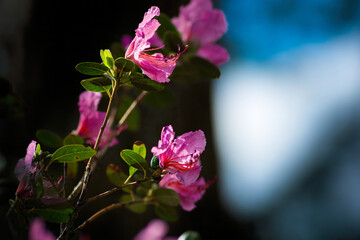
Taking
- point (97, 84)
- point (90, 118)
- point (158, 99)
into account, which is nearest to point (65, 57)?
point (158, 99)

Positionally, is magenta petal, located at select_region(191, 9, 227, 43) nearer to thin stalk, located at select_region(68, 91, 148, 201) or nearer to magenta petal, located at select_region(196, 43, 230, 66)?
magenta petal, located at select_region(196, 43, 230, 66)

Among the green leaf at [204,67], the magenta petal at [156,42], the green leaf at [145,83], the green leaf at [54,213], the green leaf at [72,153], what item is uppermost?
the green leaf at [145,83]

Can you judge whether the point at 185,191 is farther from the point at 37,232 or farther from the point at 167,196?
the point at 37,232

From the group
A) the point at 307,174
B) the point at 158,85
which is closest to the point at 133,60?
the point at 158,85

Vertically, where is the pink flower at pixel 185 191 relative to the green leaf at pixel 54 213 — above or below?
below

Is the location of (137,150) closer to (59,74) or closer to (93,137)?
(93,137)

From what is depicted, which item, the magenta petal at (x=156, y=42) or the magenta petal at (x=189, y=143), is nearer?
the magenta petal at (x=189, y=143)

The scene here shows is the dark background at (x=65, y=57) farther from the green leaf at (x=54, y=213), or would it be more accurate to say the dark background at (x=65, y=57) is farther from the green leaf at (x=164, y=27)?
the green leaf at (x=54, y=213)

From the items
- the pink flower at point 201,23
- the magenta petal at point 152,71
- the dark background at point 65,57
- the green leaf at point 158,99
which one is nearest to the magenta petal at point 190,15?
the pink flower at point 201,23

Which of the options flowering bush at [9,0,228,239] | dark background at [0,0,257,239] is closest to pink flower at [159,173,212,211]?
flowering bush at [9,0,228,239]
